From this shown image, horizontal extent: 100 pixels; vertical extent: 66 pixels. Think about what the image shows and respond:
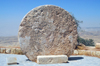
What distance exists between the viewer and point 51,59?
7.38 metres

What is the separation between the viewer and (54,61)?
7.40 metres

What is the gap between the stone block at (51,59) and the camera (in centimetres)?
726

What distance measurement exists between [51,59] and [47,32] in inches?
53.5

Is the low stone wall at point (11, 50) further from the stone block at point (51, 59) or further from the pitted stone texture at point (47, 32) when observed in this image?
the stone block at point (51, 59)

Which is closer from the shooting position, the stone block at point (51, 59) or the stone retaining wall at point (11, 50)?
the stone block at point (51, 59)

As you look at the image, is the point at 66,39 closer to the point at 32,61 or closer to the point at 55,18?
the point at 55,18

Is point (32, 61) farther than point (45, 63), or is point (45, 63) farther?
point (32, 61)

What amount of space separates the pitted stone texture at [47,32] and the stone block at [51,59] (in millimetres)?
498

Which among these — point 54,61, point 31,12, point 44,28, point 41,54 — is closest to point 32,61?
point 41,54

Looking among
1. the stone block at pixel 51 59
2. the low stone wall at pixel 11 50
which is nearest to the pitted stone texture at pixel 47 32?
the stone block at pixel 51 59

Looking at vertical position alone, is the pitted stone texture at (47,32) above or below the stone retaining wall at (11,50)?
above

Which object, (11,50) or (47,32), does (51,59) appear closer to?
(47,32)

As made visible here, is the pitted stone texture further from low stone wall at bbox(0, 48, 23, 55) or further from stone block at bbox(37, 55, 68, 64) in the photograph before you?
low stone wall at bbox(0, 48, 23, 55)

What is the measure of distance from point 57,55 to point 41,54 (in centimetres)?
77
